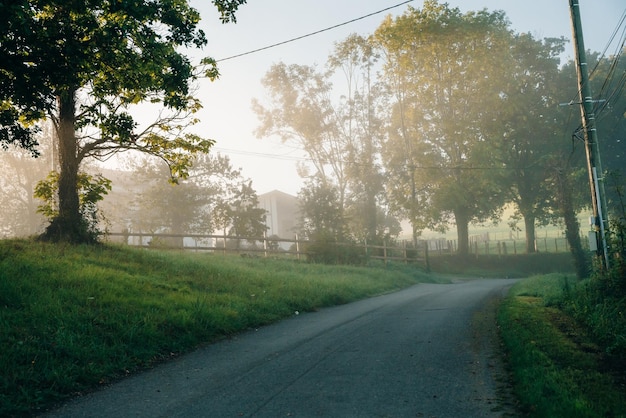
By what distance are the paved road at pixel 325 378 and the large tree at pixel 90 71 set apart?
5872mm

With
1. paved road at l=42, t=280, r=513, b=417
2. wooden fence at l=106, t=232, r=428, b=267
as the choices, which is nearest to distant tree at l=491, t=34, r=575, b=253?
wooden fence at l=106, t=232, r=428, b=267

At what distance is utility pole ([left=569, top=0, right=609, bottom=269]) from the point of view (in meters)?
13.5

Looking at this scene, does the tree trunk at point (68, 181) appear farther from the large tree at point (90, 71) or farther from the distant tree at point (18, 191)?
the distant tree at point (18, 191)

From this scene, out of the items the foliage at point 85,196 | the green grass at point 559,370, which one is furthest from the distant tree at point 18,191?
the green grass at point 559,370

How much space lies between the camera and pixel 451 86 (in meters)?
36.8

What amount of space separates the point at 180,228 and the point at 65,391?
1354 inches

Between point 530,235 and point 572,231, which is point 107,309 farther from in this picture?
point 530,235

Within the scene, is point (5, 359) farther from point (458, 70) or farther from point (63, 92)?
point (458, 70)

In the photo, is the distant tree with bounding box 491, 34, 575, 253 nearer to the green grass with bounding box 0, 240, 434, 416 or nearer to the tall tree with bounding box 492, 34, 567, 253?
the tall tree with bounding box 492, 34, 567, 253

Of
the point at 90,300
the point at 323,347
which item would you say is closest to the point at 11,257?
the point at 90,300

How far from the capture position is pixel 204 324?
948cm

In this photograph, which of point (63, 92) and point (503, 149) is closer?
point (63, 92)

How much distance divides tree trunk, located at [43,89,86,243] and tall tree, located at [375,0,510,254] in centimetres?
2550

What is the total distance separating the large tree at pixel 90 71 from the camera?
1005 centimetres
